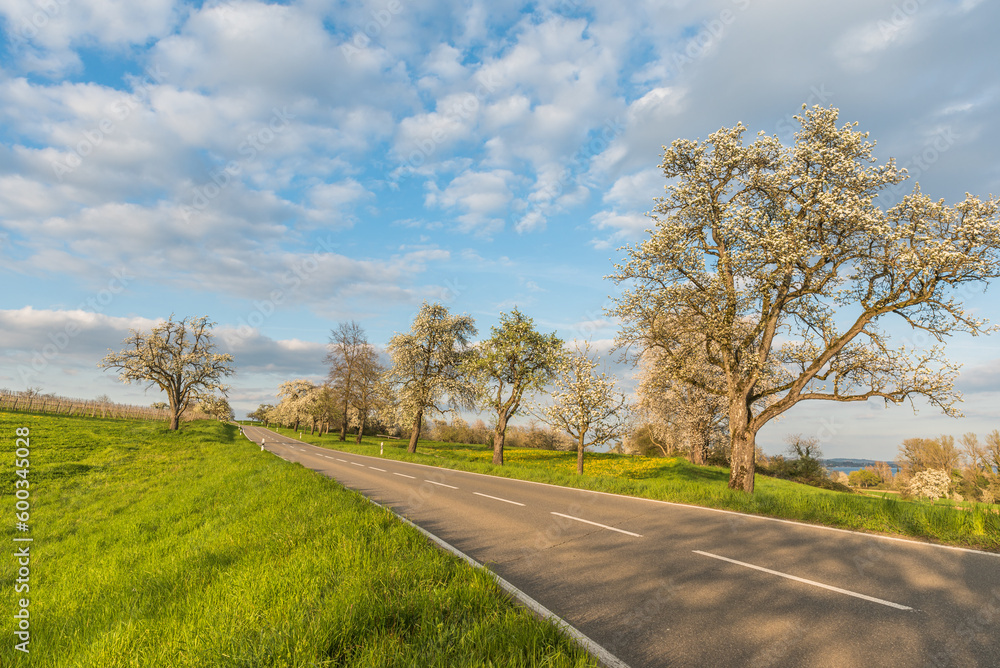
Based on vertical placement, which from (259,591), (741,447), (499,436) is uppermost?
(741,447)

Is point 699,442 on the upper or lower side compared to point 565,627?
lower

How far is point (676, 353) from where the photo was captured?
1723 cm

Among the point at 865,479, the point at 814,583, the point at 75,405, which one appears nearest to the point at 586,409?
the point at 814,583

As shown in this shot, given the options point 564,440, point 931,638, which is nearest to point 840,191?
point 931,638

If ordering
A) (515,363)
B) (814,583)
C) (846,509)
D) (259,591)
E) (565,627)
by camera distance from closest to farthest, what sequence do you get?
(565,627)
(259,591)
(814,583)
(846,509)
(515,363)

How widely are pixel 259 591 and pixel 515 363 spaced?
22.9 metres

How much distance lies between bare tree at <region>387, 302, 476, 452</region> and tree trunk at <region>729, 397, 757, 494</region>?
2284 centimetres

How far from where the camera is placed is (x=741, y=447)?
51.1 ft

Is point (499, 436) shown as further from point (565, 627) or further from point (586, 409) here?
point (565, 627)

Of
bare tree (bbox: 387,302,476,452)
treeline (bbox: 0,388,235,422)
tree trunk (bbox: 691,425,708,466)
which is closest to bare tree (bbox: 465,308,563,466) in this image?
bare tree (bbox: 387,302,476,452)

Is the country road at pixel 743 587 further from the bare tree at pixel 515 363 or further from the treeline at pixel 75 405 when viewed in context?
the treeline at pixel 75 405

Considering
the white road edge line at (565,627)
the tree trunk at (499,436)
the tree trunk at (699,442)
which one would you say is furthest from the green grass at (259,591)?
the tree trunk at (699,442)

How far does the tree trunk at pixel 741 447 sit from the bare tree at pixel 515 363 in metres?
12.6

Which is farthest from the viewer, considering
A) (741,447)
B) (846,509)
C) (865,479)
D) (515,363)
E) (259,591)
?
(865,479)
